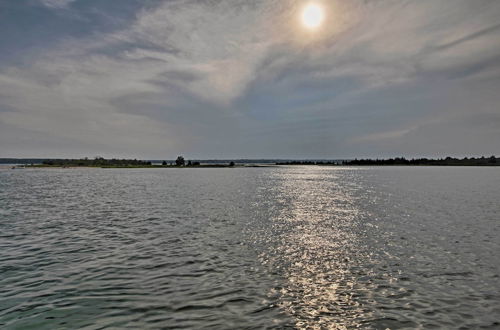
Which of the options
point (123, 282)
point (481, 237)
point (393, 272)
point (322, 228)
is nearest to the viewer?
point (123, 282)

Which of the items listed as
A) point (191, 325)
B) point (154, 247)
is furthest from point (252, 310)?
point (154, 247)

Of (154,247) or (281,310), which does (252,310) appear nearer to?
(281,310)

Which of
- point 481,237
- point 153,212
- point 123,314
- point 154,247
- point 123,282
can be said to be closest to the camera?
point 123,314

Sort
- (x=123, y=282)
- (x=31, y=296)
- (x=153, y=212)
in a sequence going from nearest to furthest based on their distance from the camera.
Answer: (x=31, y=296) < (x=123, y=282) < (x=153, y=212)

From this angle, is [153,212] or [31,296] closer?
[31,296]

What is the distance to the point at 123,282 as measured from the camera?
16391 mm

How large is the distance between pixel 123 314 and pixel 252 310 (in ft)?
18.4

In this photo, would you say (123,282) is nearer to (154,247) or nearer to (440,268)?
(154,247)

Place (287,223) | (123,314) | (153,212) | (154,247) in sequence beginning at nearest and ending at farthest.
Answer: (123,314)
(154,247)
(287,223)
(153,212)

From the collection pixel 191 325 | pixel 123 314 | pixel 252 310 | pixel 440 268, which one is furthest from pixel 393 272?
pixel 123 314

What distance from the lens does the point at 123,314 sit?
12898 mm

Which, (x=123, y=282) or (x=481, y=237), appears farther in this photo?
(x=481, y=237)

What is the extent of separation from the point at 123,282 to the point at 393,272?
1594 centimetres

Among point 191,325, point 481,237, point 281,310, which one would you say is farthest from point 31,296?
point 481,237
